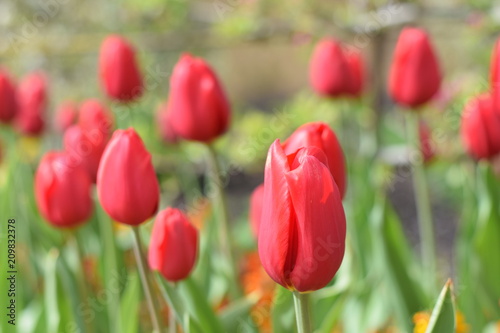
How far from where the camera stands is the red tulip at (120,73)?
1558mm

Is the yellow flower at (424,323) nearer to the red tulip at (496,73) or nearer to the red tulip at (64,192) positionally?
the red tulip at (496,73)

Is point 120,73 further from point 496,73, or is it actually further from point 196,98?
point 496,73

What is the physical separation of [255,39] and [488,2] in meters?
0.92

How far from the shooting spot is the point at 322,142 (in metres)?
0.84

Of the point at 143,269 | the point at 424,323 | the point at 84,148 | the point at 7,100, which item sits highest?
the point at 7,100

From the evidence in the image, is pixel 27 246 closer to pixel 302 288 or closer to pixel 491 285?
pixel 491 285

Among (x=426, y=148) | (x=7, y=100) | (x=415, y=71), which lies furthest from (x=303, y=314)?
(x=7, y=100)

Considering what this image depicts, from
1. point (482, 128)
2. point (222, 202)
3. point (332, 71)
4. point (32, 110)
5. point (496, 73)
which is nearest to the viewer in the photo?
point (496, 73)

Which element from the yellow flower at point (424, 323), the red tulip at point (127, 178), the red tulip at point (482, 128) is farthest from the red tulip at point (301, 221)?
the red tulip at point (482, 128)

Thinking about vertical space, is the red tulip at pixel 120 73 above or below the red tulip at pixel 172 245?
above

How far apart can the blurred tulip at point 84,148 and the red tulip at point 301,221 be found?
0.66 meters

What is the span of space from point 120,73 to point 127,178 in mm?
711

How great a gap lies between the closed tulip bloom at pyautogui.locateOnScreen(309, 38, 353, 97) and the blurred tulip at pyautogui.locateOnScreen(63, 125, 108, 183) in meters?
0.66

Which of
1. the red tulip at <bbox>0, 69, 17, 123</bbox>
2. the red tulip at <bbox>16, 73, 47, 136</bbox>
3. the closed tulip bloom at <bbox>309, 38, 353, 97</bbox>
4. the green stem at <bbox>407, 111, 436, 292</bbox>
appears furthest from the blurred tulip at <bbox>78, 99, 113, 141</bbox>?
the green stem at <bbox>407, 111, 436, 292</bbox>
